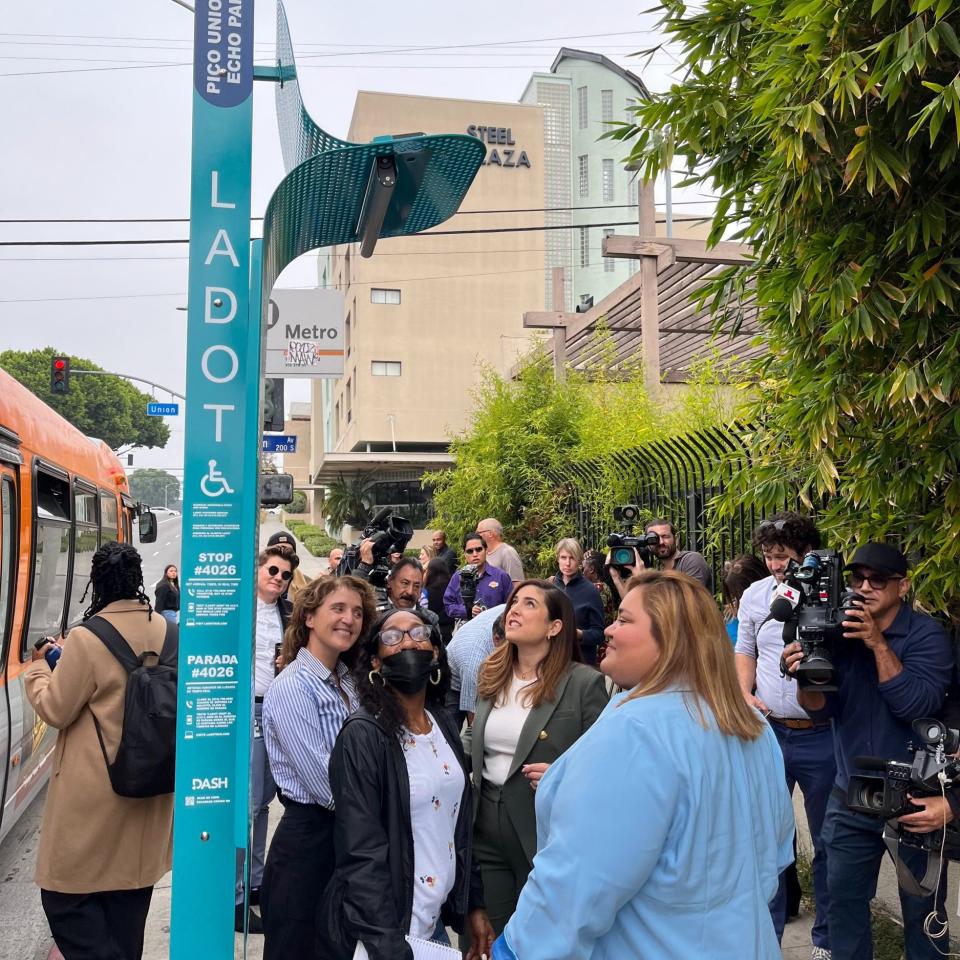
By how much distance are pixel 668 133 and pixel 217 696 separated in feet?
12.0

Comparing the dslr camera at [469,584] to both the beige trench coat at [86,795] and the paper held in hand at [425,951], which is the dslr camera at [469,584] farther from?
the paper held in hand at [425,951]

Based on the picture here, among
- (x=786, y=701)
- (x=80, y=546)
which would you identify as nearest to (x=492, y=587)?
(x=786, y=701)

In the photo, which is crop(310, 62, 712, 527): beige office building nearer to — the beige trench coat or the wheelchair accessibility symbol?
the beige trench coat

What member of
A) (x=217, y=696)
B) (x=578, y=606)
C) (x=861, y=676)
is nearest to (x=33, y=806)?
(x=578, y=606)

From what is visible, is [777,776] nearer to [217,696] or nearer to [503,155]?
[217,696]

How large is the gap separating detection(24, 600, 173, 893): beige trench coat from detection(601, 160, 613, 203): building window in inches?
2245

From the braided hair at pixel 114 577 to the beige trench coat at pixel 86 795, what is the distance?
189 millimetres

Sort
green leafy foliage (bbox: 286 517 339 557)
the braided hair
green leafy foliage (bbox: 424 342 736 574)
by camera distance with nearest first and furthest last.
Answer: the braided hair → green leafy foliage (bbox: 424 342 736 574) → green leafy foliage (bbox: 286 517 339 557)

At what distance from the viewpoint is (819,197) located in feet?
13.3

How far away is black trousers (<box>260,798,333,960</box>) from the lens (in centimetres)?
339

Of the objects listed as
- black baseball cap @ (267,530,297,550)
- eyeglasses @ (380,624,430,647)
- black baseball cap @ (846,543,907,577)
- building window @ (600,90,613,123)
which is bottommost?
eyeglasses @ (380,624,430,647)

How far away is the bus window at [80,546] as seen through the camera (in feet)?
30.2

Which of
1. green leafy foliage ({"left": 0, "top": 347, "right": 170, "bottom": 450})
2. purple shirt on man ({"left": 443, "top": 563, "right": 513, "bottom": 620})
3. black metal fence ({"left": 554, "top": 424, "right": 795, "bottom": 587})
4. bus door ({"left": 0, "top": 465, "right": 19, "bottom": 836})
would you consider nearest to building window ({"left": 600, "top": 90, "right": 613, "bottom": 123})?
green leafy foliage ({"left": 0, "top": 347, "right": 170, "bottom": 450})

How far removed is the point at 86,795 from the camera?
365 cm
